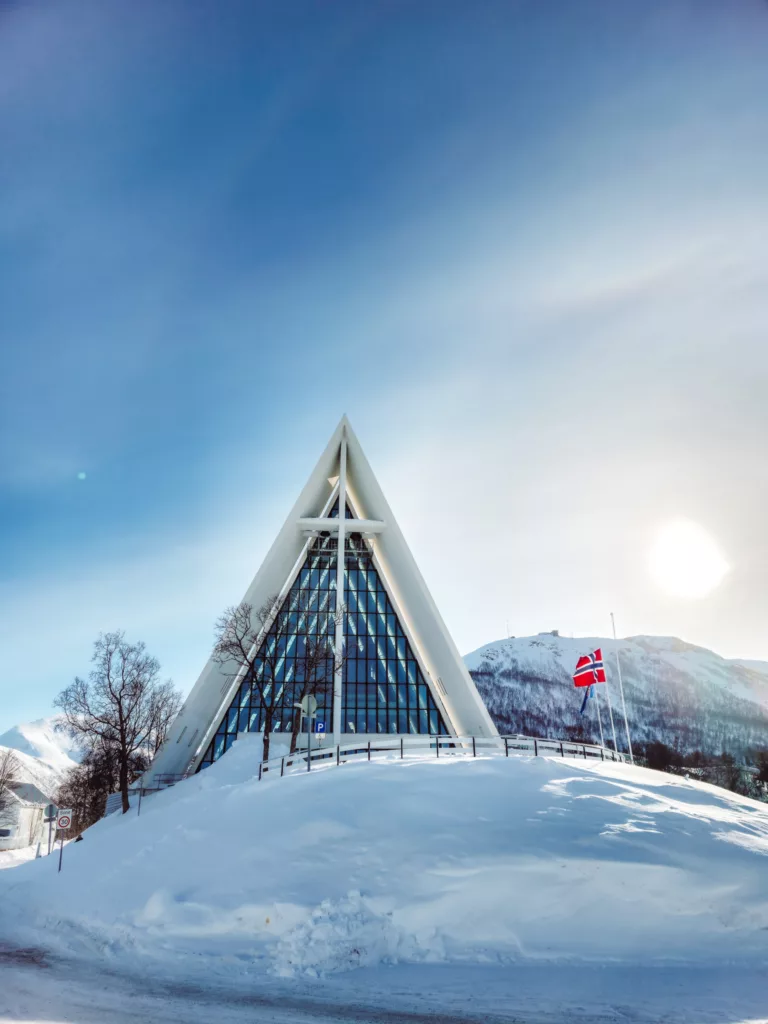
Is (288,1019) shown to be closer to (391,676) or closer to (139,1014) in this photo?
(139,1014)

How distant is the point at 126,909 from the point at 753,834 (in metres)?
10.7

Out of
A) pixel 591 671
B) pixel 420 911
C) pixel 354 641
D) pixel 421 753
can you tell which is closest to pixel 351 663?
pixel 354 641

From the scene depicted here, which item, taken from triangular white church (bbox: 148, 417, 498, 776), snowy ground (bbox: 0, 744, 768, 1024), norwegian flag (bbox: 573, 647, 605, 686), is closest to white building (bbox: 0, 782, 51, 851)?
triangular white church (bbox: 148, 417, 498, 776)

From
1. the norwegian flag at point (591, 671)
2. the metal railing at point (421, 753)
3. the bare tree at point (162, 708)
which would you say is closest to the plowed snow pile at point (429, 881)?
the metal railing at point (421, 753)

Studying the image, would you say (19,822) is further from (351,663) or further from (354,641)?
(354,641)

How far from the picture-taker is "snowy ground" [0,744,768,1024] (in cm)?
677

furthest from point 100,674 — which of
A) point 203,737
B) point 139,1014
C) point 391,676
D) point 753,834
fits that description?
point 753,834

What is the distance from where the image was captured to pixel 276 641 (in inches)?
1297

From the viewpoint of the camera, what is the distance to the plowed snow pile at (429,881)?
830 centimetres

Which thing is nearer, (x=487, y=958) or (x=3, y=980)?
(x=3, y=980)

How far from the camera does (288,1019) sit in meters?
6.15

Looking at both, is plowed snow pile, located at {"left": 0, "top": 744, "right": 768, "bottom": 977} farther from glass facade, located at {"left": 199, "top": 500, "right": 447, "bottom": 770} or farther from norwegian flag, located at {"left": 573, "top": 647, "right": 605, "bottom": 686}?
glass facade, located at {"left": 199, "top": 500, "right": 447, "bottom": 770}

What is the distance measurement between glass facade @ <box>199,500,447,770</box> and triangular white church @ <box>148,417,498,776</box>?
55 mm

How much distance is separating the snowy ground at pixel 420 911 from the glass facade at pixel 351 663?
57.7 feet
